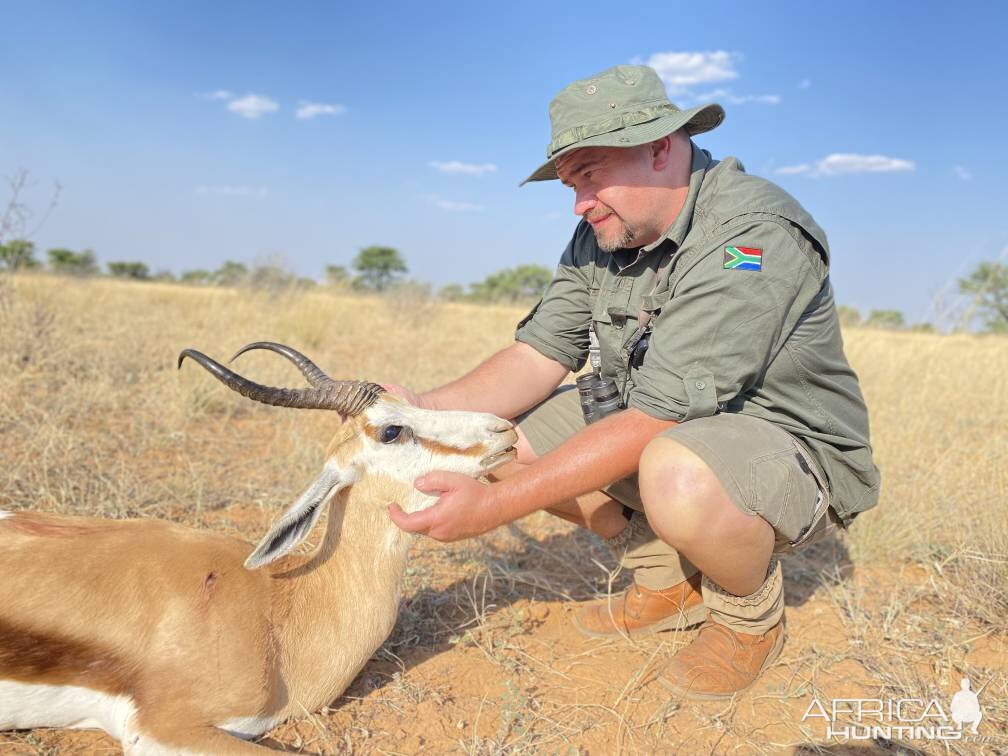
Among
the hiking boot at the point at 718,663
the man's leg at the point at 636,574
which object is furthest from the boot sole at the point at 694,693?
the man's leg at the point at 636,574

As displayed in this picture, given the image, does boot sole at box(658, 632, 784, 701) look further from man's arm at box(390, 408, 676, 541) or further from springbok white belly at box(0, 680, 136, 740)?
springbok white belly at box(0, 680, 136, 740)

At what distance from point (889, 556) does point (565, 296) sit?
2.54 meters

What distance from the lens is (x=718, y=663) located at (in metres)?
3.03

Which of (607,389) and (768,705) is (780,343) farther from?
(768,705)

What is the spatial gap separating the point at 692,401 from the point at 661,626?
1352 millimetres

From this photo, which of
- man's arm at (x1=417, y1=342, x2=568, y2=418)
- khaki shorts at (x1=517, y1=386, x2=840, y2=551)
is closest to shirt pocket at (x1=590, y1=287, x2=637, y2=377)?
man's arm at (x1=417, y1=342, x2=568, y2=418)

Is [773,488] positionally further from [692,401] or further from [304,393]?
[304,393]

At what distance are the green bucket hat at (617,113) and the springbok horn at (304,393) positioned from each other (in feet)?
4.24

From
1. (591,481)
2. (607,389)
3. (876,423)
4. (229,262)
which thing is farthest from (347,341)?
(229,262)

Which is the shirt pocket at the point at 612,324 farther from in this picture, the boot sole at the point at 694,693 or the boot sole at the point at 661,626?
the boot sole at the point at 694,693

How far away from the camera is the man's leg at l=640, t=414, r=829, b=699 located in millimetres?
2666

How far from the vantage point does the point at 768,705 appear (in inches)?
115

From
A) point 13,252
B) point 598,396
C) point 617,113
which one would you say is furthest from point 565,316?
point 13,252

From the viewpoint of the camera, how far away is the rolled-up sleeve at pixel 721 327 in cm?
272
